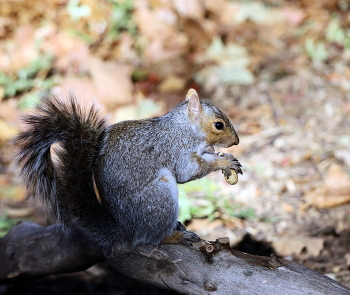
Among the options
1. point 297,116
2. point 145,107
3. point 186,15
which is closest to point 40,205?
point 145,107

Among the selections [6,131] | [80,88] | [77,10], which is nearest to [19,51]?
[77,10]

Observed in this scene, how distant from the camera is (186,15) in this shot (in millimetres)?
5383

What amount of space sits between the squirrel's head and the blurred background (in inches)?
34.0

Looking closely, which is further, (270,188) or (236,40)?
(236,40)

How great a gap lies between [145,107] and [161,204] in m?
2.75

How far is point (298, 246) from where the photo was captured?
263 cm

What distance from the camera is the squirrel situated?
1.93 metres

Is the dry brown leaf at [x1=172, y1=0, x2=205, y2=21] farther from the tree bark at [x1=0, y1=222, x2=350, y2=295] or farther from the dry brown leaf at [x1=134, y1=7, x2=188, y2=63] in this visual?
the tree bark at [x1=0, y1=222, x2=350, y2=295]

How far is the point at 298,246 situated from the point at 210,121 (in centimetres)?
99

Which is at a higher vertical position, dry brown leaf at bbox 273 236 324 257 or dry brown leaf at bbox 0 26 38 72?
dry brown leaf at bbox 0 26 38 72

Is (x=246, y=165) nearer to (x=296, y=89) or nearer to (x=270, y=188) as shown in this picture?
(x=270, y=188)

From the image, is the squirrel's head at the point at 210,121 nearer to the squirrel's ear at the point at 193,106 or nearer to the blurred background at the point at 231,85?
the squirrel's ear at the point at 193,106

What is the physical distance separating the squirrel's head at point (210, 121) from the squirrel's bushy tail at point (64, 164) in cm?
49

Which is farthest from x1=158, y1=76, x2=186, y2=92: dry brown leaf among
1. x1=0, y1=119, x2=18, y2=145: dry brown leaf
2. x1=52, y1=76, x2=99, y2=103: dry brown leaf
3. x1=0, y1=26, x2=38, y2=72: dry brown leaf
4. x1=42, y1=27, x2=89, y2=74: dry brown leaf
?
x1=0, y1=119, x2=18, y2=145: dry brown leaf
